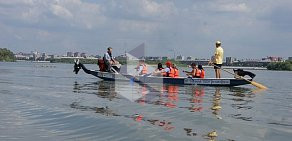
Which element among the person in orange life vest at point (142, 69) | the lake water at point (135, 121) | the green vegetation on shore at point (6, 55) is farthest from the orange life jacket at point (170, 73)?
the green vegetation on shore at point (6, 55)

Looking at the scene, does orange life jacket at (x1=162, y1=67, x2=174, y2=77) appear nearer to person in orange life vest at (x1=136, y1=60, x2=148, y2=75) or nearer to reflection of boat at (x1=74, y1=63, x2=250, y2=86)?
reflection of boat at (x1=74, y1=63, x2=250, y2=86)

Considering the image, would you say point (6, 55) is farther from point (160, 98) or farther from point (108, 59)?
point (160, 98)

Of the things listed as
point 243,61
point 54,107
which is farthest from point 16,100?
point 243,61

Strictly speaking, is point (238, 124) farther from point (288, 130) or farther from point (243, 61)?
point (243, 61)

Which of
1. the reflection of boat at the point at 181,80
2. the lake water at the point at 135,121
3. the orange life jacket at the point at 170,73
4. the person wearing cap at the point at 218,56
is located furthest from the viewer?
the orange life jacket at the point at 170,73

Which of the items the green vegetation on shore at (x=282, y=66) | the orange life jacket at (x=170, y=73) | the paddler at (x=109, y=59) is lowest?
the green vegetation on shore at (x=282, y=66)

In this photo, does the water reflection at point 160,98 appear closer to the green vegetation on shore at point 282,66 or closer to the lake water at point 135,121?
the lake water at point 135,121

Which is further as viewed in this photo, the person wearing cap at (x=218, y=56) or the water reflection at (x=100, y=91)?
the person wearing cap at (x=218, y=56)

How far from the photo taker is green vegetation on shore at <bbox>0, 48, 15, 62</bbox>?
152 m

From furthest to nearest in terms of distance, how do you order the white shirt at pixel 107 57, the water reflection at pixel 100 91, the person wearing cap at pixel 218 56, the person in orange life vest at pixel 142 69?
the white shirt at pixel 107 57, the person in orange life vest at pixel 142 69, the person wearing cap at pixel 218 56, the water reflection at pixel 100 91

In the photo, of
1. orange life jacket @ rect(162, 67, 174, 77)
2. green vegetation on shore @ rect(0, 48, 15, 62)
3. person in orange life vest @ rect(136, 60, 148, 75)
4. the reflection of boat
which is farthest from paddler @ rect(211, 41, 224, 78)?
green vegetation on shore @ rect(0, 48, 15, 62)

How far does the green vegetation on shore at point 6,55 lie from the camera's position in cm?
15240

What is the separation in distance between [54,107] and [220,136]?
5.90 meters

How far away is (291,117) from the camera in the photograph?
1162cm
